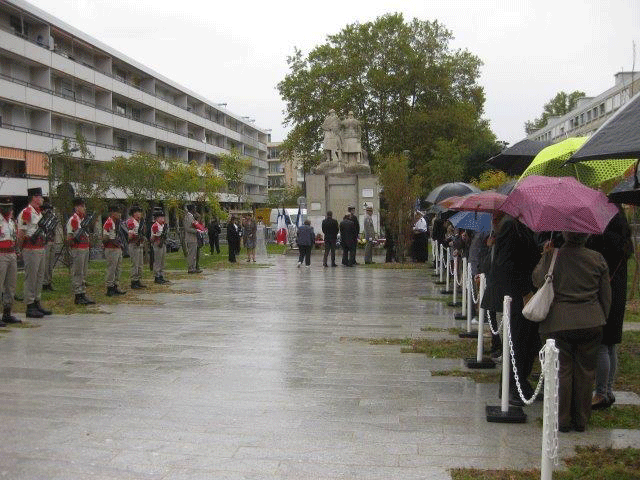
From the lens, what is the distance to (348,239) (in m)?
24.7

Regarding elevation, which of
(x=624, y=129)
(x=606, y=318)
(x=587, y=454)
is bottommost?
(x=587, y=454)

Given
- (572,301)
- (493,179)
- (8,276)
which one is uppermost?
(493,179)

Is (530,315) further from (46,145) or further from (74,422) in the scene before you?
(46,145)

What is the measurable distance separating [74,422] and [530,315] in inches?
149

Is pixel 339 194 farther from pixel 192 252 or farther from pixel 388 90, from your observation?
pixel 388 90

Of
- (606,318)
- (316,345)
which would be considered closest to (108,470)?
(606,318)

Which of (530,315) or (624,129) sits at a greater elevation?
(624,129)

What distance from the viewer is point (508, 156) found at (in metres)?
10.8

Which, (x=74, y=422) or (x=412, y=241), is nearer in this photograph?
(x=74, y=422)

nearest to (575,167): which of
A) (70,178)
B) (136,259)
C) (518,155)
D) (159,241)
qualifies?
(518,155)

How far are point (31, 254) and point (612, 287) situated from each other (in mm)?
9266

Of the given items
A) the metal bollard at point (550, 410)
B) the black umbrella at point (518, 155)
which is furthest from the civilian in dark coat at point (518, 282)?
the black umbrella at point (518, 155)

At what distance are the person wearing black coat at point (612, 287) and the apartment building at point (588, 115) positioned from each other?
57.1m

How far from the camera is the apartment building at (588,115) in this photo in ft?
214
